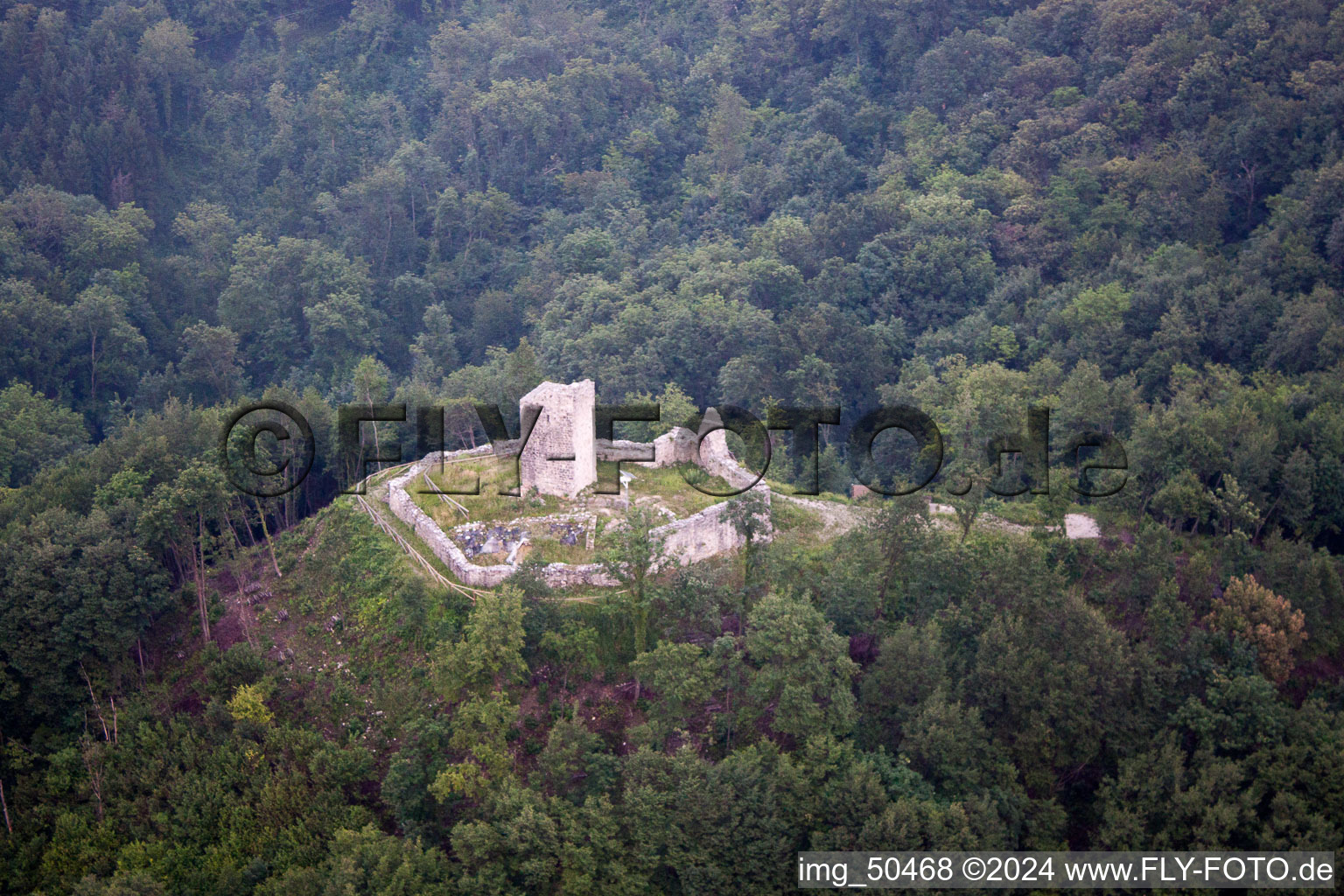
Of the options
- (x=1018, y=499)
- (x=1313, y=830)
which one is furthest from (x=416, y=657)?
(x=1313, y=830)

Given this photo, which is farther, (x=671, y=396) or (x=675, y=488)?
(x=671, y=396)

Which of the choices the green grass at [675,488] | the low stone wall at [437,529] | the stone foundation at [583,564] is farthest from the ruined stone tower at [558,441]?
the stone foundation at [583,564]

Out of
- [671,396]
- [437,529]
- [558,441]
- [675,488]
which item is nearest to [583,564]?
[558,441]

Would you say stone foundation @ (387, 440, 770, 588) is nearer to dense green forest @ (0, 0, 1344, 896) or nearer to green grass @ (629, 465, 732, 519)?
green grass @ (629, 465, 732, 519)

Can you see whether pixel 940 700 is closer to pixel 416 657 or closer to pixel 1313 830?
pixel 1313 830

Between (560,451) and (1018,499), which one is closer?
(560,451)

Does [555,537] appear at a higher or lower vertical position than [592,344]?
lower

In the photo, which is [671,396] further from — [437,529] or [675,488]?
[437,529]
